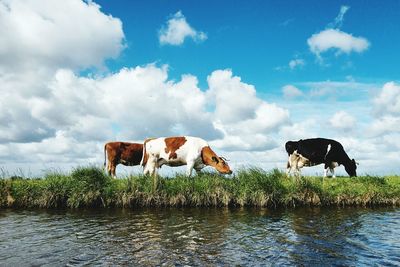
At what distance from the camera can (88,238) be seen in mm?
10000

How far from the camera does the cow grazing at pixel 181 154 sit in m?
20.0

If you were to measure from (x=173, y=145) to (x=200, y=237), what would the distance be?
1066 centimetres

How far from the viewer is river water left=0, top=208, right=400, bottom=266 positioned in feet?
26.2

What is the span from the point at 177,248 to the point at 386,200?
12019 millimetres

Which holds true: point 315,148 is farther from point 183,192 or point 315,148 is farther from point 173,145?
point 183,192

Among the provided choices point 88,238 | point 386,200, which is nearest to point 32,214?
point 88,238

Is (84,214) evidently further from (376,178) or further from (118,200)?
(376,178)

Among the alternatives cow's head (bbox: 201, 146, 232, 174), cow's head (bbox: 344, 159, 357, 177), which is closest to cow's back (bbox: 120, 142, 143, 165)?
cow's head (bbox: 201, 146, 232, 174)

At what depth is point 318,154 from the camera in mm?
23562

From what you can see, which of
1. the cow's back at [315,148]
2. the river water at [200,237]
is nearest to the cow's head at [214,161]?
the river water at [200,237]

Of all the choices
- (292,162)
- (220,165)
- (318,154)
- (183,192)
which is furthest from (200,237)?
(318,154)

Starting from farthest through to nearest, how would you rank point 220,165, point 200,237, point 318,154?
1. point 318,154
2. point 220,165
3. point 200,237

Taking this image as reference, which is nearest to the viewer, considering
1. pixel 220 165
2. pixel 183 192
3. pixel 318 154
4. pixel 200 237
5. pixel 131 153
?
pixel 200 237

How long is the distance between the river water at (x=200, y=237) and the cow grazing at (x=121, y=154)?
8.90m
